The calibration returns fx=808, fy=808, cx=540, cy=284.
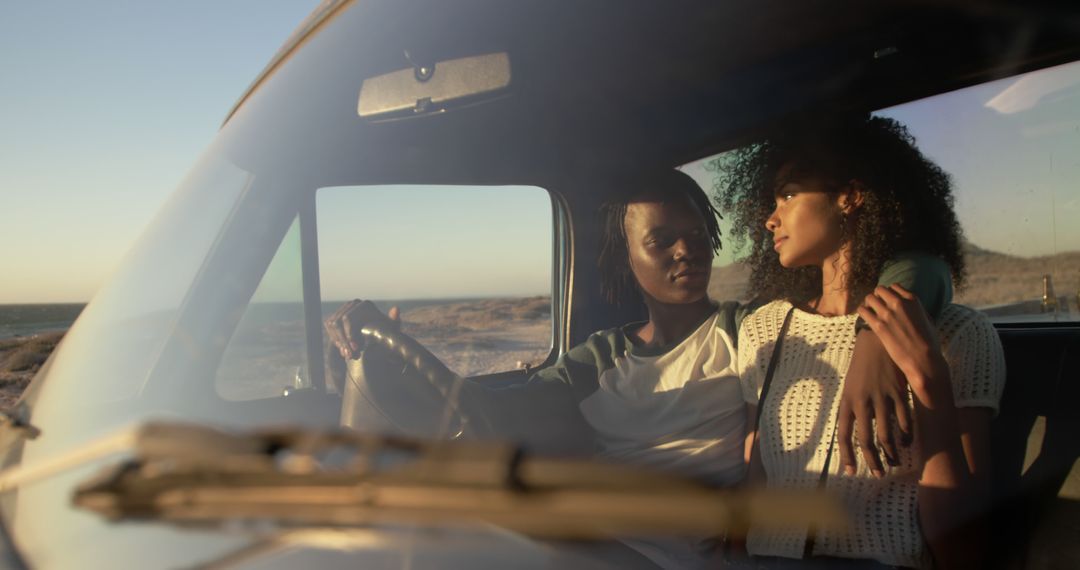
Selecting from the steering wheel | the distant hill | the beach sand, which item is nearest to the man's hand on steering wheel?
the steering wheel

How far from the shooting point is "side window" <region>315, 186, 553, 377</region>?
1.38 metres

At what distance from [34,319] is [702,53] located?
164 cm

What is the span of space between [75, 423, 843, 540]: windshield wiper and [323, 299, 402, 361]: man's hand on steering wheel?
0.37 metres

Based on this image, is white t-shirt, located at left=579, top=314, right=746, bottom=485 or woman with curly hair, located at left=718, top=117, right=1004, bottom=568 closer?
woman with curly hair, located at left=718, top=117, right=1004, bottom=568

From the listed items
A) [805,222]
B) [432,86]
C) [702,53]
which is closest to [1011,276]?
[805,222]

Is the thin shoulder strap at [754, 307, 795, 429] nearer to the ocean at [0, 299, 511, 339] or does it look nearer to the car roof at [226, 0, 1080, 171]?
the car roof at [226, 0, 1080, 171]

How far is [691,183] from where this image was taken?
5.65 feet

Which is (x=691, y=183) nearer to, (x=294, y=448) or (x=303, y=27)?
(x=303, y=27)

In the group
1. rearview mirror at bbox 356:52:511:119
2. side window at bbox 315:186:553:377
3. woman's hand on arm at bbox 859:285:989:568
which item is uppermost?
rearview mirror at bbox 356:52:511:119

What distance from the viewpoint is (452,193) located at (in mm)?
1513

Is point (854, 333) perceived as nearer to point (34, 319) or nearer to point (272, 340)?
point (272, 340)

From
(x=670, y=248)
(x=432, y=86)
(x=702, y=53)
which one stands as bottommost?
(x=670, y=248)

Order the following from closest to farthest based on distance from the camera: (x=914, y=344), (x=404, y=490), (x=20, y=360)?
(x=404, y=490)
(x=914, y=344)
(x=20, y=360)

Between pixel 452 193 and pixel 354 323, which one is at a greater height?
pixel 452 193
